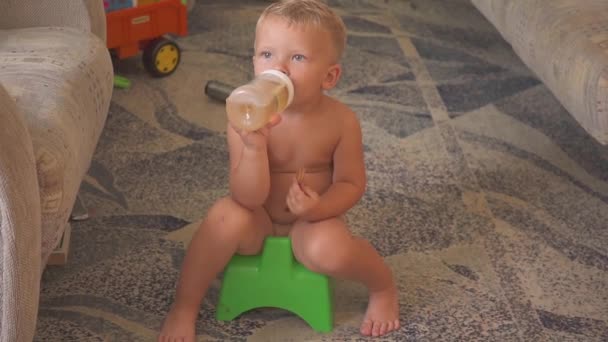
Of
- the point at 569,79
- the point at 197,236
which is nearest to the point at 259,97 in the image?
the point at 197,236

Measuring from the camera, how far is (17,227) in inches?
38.1

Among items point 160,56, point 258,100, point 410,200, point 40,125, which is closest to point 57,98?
point 40,125

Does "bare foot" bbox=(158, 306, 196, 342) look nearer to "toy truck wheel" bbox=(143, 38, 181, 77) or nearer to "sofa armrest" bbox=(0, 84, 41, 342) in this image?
"sofa armrest" bbox=(0, 84, 41, 342)

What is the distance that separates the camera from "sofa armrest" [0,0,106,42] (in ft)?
4.91

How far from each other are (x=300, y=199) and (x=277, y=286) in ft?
0.50

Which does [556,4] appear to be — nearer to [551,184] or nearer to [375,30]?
[551,184]

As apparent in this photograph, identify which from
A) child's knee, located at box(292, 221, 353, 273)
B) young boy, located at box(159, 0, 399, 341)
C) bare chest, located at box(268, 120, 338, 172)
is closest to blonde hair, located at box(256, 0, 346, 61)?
young boy, located at box(159, 0, 399, 341)

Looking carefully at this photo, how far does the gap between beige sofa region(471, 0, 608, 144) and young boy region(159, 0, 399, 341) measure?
1.25 feet

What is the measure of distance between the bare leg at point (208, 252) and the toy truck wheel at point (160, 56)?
3.22 feet

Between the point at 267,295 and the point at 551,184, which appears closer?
the point at 267,295

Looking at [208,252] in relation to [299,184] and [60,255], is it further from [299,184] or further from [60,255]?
[60,255]

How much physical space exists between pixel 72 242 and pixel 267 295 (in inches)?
15.5

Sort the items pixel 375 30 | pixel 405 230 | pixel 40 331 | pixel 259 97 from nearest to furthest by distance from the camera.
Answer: pixel 259 97, pixel 40 331, pixel 405 230, pixel 375 30

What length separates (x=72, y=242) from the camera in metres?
1.54
